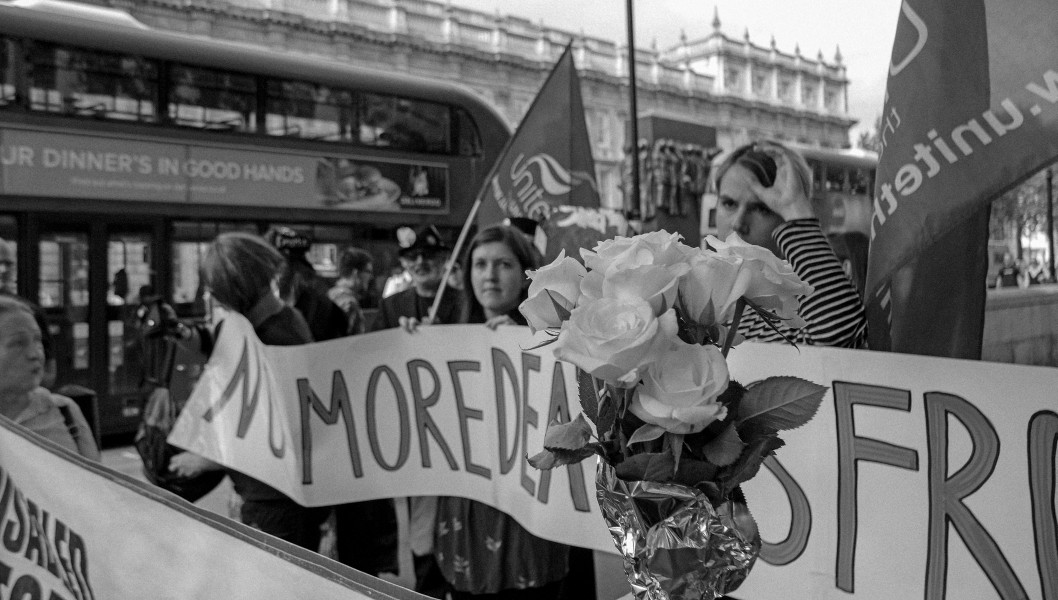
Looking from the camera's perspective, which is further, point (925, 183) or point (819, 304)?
point (819, 304)

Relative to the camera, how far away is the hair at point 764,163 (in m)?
2.34

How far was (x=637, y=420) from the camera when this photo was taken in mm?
1108

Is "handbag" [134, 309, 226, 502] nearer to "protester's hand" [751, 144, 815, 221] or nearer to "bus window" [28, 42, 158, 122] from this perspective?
"protester's hand" [751, 144, 815, 221]

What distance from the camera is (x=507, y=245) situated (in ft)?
9.93

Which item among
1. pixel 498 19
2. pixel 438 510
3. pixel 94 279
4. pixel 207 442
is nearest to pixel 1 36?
pixel 94 279

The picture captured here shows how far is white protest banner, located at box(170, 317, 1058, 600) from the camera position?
1.69 meters

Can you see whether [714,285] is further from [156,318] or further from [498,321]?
[156,318]

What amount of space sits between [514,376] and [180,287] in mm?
6270

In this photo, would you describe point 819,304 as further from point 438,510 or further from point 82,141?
point 82,141

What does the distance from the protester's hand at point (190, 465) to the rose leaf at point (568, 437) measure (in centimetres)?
276

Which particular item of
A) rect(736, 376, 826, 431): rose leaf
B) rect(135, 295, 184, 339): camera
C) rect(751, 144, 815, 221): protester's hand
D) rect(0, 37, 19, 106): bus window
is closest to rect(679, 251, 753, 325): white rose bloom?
rect(736, 376, 826, 431): rose leaf

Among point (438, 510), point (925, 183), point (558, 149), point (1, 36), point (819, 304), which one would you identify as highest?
point (1, 36)

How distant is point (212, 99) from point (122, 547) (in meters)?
7.49

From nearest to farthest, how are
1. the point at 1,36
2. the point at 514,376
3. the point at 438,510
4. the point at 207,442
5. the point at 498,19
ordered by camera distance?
the point at 514,376 → the point at 438,510 → the point at 207,442 → the point at 1,36 → the point at 498,19
